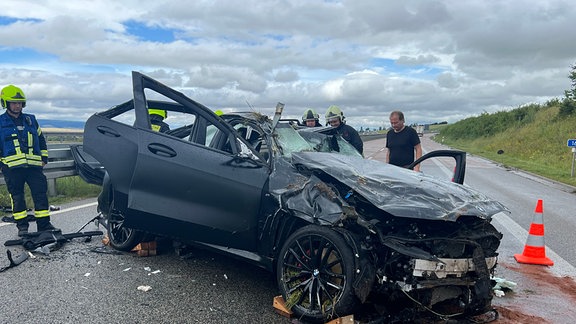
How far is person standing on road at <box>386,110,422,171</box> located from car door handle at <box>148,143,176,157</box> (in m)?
3.97

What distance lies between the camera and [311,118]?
8812 millimetres

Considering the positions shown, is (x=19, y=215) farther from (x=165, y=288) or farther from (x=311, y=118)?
(x=311, y=118)

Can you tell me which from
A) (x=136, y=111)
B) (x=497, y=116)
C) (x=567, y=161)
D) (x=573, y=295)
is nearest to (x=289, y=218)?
(x=136, y=111)

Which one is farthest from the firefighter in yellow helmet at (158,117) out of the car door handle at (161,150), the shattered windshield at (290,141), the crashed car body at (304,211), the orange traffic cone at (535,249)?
the orange traffic cone at (535,249)

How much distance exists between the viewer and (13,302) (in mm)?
3920

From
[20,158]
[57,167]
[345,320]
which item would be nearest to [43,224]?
[20,158]

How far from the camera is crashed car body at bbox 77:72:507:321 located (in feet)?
11.3

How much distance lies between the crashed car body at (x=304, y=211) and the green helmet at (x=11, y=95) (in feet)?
5.38

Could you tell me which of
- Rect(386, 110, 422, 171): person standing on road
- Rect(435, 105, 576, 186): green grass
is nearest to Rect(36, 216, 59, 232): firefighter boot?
Rect(386, 110, 422, 171): person standing on road

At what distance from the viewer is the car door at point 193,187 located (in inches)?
165

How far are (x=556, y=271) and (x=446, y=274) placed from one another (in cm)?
270

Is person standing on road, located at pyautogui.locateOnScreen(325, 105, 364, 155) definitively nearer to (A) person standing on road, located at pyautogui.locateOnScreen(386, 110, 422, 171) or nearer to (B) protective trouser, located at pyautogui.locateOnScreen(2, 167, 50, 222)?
(A) person standing on road, located at pyautogui.locateOnScreen(386, 110, 422, 171)

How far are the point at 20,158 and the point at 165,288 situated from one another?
293 cm

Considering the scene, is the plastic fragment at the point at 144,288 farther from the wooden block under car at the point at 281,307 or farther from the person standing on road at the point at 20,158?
the person standing on road at the point at 20,158
